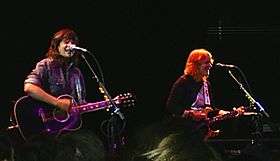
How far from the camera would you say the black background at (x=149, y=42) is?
674 cm

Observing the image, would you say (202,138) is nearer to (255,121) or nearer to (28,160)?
(28,160)

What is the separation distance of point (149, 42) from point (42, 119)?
2576 millimetres

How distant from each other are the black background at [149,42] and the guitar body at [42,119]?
5.90 ft

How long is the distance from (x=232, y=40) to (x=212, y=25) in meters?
0.39

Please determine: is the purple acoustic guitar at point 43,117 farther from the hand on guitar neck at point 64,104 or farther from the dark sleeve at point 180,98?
the dark sleeve at point 180,98

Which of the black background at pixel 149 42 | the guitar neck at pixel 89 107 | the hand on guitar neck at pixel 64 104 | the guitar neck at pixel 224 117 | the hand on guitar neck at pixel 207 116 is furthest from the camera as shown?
the black background at pixel 149 42

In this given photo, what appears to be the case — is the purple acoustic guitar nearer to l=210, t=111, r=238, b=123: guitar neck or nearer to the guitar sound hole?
the guitar sound hole

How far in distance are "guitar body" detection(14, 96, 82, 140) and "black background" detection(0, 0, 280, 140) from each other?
1.80 m

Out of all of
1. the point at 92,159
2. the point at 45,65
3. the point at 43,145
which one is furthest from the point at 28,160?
the point at 45,65

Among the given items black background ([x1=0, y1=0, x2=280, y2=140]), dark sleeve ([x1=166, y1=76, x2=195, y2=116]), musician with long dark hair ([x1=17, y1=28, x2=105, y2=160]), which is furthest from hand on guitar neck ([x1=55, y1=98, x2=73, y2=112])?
black background ([x1=0, y1=0, x2=280, y2=140])

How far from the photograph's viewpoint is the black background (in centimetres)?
674

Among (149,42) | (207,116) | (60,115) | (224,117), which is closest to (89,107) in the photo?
(60,115)

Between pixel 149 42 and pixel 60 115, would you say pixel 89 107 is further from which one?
pixel 149 42

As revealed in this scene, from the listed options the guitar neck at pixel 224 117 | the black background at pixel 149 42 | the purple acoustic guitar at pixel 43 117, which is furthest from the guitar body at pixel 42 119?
the black background at pixel 149 42
